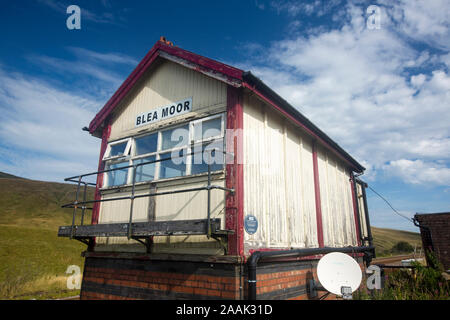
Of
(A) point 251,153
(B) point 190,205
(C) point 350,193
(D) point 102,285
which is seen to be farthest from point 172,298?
(C) point 350,193

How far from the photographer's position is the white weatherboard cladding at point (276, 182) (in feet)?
20.5

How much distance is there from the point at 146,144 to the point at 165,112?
103cm

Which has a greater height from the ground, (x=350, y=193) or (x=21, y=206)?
(x=21, y=206)

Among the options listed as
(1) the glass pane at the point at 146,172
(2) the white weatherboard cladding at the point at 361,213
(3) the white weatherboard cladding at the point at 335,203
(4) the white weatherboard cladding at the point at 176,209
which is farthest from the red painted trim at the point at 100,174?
(2) the white weatherboard cladding at the point at 361,213

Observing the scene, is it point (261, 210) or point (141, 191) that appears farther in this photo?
point (141, 191)

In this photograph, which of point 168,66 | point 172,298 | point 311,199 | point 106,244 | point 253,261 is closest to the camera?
point 253,261

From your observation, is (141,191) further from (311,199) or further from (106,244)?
(311,199)

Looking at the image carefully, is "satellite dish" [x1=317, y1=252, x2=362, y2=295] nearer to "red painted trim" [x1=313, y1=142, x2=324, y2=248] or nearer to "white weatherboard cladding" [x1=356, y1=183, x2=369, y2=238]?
"red painted trim" [x1=313, y1=142, x2=324, y2=248]

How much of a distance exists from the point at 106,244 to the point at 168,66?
200 inches

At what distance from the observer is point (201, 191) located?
6.05 meters

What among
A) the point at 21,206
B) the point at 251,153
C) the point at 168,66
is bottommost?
the point at 251,153

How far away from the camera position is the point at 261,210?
249 inches

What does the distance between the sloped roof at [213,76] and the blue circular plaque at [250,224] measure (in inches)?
109

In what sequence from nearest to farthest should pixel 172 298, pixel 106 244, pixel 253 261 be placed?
pixel 253 261
pixel 172 298
pixel 106 244
